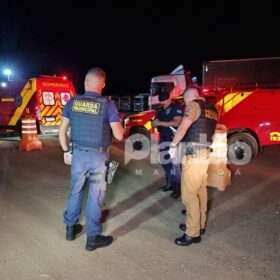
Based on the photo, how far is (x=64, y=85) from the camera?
13.5m

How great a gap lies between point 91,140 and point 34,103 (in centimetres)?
949

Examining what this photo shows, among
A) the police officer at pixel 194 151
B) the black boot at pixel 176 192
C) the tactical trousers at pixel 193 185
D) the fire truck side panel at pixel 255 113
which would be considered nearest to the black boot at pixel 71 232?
the police officer at pixel 194 151

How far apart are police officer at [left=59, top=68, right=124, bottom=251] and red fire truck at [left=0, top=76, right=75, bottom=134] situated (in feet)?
29.6

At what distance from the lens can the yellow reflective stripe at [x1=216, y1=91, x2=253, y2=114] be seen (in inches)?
345

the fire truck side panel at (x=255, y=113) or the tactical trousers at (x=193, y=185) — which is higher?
the fire truck side panel at (x=255, y=113)

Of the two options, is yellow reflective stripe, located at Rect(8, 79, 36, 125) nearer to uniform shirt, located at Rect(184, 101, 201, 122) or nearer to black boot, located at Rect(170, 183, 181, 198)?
black boot, located at Rect(170, 183, 181, 198)

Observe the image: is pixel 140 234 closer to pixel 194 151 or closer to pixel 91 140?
pixel 194 151

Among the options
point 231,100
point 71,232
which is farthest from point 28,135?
point 71,232

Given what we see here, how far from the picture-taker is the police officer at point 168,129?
5.70 metres

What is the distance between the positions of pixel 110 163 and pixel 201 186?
112 cm

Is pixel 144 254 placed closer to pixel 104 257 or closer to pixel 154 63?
pixel 104 257

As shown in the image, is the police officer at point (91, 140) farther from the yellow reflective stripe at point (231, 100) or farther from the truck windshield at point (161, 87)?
the truck windshield at point (161, 87)

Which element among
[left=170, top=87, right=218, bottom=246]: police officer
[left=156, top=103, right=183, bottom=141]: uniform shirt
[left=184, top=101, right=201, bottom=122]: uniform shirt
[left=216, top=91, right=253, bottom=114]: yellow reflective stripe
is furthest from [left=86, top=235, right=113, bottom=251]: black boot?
[left=216, top=91, right=253, bottom=114]: yellow reflective stripe

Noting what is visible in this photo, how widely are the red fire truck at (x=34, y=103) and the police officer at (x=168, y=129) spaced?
749cm
